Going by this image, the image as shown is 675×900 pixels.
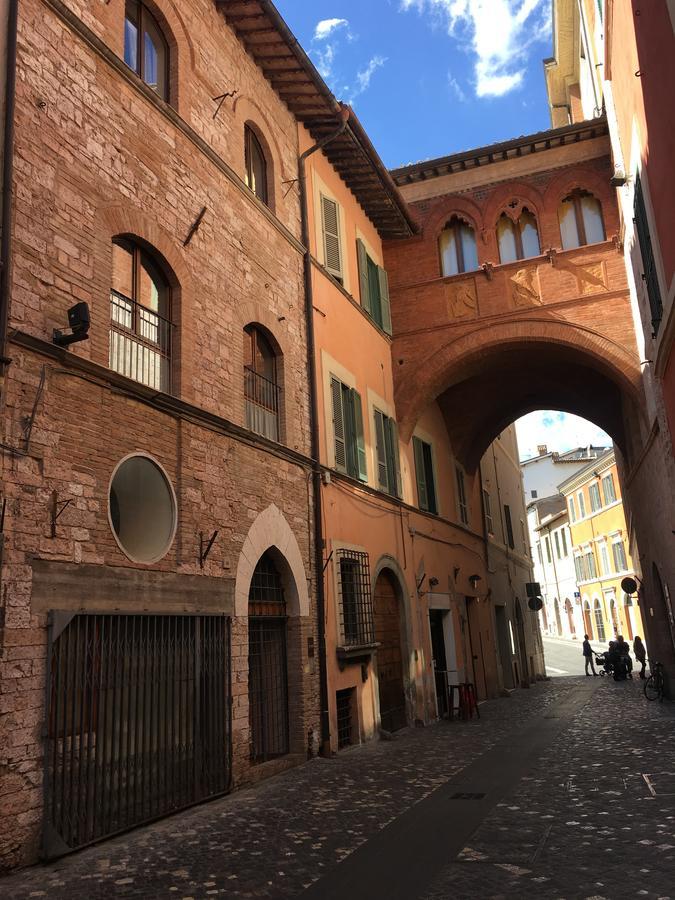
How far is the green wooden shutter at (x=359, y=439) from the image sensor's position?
44.4 ft

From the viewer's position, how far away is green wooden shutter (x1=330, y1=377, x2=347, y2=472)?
12.6 meters

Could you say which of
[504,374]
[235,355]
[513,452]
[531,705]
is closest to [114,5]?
[235,355]

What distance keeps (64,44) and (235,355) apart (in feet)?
12.5

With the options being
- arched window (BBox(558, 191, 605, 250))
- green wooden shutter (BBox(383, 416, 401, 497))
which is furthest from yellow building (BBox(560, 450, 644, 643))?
green wooden shutter (BBox(383, 416, 401, 497))

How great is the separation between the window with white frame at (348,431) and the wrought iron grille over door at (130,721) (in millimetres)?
4808

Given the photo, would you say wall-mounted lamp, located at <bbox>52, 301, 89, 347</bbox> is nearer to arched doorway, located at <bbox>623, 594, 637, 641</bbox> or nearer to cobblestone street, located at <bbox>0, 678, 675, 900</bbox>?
cobblestone street, located at <bbox>0, 678, 675, 900</bbox>

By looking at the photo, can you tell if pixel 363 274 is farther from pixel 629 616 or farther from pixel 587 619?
pixel 587 619

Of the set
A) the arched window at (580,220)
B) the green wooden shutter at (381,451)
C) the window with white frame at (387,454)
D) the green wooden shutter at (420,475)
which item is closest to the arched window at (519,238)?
the arched window at (580,220)

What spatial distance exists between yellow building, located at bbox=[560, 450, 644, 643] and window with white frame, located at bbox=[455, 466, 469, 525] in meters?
16.3

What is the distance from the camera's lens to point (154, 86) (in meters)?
9.24

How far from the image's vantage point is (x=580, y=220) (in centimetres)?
1638

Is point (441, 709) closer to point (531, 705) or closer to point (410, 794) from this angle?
point (531, 705)

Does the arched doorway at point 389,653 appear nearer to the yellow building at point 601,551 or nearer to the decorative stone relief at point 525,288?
the decorative stone relief at point 525,288

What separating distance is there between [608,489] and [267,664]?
3161 centimetres
